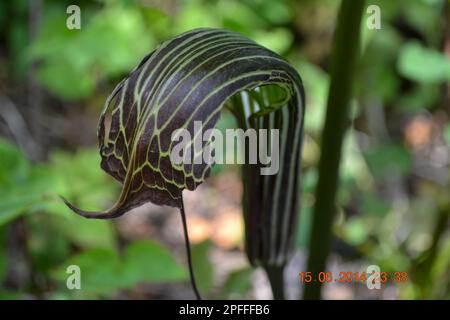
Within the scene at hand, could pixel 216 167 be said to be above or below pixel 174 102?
below

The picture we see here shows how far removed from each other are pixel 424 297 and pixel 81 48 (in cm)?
113

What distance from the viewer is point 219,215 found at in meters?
2.37

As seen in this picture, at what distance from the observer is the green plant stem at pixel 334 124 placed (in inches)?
36.0

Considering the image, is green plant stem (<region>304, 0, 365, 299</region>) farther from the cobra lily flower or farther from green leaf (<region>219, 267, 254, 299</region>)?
green leaf (<region>219, 267, 254, 299</region>)

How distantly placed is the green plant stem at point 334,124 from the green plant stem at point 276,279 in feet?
0.17

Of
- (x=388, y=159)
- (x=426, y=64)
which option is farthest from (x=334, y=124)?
(x=388, y=159)

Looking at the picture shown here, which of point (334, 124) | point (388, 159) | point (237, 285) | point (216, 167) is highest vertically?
point (334, 124)

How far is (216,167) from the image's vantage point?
1.23 metres

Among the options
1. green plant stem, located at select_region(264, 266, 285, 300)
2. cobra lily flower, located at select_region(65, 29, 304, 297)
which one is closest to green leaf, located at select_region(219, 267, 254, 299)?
green plant stem, located at select_region(264, 266, 285, 300)

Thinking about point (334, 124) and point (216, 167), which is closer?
point (334, 124)

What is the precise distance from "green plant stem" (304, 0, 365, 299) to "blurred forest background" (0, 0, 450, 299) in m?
0.26

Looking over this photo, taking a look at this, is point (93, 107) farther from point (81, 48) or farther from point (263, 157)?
point (263, 157)

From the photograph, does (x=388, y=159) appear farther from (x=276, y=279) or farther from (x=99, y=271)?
(x=99, y=271)

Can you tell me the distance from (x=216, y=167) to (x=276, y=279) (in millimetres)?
252
